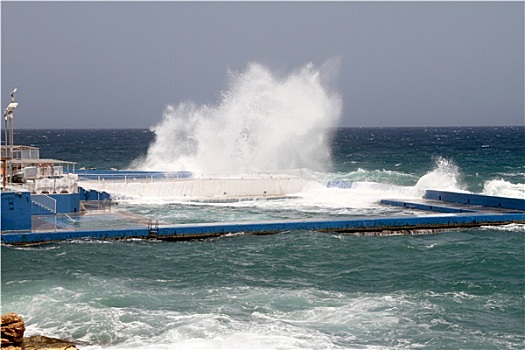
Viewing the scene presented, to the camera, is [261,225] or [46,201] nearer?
[261,225]

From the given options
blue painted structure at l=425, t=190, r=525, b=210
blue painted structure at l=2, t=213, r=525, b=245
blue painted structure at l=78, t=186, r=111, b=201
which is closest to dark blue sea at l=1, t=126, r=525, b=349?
blue painted structure at l=2, t=213, r=525, b=245

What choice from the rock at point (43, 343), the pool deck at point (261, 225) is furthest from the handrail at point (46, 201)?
the rock at point (43, 343)

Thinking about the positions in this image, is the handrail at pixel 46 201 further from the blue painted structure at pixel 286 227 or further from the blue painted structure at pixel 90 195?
the blue painted structure at pixel 90 195

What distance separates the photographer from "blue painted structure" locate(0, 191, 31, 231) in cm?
2020

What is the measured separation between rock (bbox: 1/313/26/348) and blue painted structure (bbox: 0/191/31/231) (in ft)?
35.5

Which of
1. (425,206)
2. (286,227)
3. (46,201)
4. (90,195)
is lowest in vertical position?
(286,227)

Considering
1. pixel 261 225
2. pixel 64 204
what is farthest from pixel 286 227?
pixel 64 204

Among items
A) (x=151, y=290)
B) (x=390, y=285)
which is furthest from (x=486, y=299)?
(x=151, y=290)

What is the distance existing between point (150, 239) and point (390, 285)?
751cm

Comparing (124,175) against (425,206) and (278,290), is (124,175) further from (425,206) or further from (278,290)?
(278,290)

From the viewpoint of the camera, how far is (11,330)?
9797 millimetres

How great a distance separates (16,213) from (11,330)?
36.1 feet

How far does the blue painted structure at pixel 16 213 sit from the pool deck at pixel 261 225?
10.7 inches

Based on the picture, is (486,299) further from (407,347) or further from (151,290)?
(151,290)
